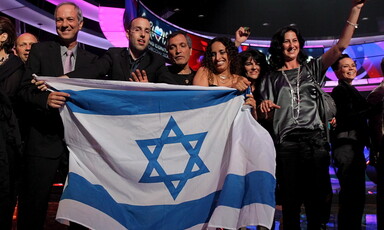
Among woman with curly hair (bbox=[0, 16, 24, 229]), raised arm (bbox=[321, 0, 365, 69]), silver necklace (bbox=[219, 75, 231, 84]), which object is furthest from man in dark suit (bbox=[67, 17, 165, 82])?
raised arm (bbox=[321, 0, 365, 69])

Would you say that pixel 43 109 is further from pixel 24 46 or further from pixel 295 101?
pixel 295 101

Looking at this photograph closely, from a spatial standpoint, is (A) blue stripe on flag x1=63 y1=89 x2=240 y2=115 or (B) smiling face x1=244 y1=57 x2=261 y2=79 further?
(B) smiling face x1=244 y1=57 x2=261 y2=79

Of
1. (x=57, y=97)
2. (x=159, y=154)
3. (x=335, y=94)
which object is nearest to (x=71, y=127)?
(x=57, y=97)

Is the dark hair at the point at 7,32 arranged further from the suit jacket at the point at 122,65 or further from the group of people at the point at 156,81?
the suit jacket at the point at 122,65

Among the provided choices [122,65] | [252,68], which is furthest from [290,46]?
[122,65]

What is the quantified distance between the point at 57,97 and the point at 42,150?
362 millimetres

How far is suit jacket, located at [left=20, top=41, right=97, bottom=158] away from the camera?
8.55 ft

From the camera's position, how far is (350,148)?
11.6 feet

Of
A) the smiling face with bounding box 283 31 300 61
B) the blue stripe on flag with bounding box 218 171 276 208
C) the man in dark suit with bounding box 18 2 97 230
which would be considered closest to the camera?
the blue stripe on flag with bounding box 218 171 276 208

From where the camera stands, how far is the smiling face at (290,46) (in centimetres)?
307

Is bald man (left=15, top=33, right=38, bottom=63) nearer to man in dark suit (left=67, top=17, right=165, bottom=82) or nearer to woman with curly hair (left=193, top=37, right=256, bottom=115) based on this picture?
man in dark suit (left=67, top=17, right=165, bottom=82)

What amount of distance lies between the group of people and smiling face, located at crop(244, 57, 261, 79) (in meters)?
0.40

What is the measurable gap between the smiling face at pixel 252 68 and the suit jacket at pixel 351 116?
796 millimetres

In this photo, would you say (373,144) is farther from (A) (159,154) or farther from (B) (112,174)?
(B) (112,174)
